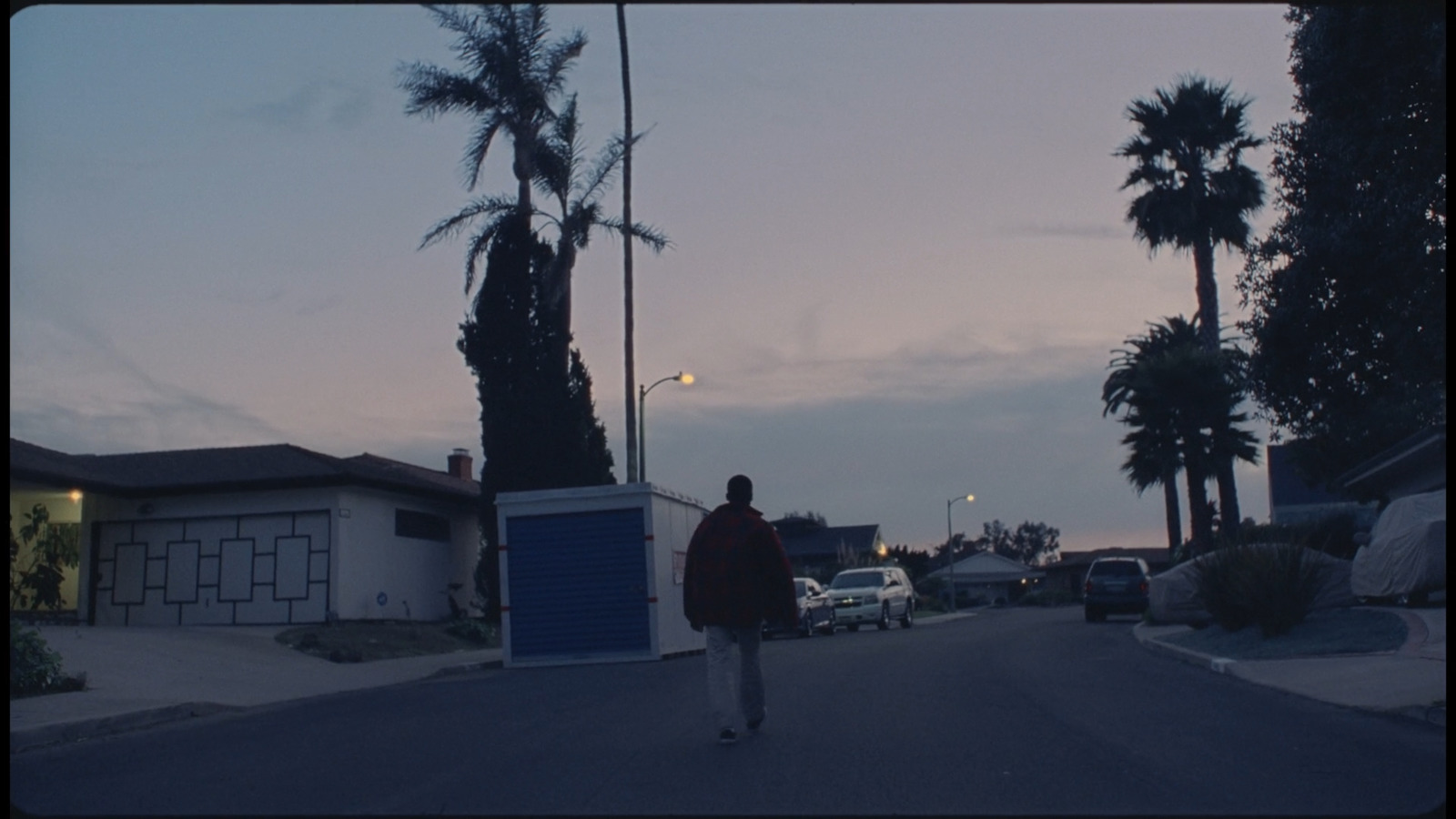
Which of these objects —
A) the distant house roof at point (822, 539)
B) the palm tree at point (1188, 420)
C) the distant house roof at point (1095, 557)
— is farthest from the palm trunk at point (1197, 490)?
the distant house roof at point (1095, 557)

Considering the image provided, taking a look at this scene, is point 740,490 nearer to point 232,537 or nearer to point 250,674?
point 250,674

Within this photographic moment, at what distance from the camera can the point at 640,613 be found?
20344 millimetres

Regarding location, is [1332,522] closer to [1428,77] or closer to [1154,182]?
[1154,182]

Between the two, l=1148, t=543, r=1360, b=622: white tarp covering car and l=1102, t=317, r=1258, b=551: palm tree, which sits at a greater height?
l=1102, t=317, r=1258, b=551: palm tree

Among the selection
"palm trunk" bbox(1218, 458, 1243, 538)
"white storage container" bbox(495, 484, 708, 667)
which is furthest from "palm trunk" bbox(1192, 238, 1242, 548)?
"white storage container" bbox(495, 484, 708, 667)

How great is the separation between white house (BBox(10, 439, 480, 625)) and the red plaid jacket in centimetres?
2009

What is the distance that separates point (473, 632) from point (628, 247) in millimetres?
9676

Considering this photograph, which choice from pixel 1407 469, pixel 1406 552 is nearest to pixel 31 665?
pixel 1406 552

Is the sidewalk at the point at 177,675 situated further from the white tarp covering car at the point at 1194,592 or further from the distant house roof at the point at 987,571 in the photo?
the distant house roof at the point at 987,571

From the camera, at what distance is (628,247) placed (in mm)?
31672

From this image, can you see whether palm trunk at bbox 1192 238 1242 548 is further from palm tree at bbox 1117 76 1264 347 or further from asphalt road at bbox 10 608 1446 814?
asphalt road at bbox 10 608 1446 814

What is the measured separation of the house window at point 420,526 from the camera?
3188 cm

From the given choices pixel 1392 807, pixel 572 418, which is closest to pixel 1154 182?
pixel 572 418

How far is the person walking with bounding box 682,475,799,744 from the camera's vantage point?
9430mm
